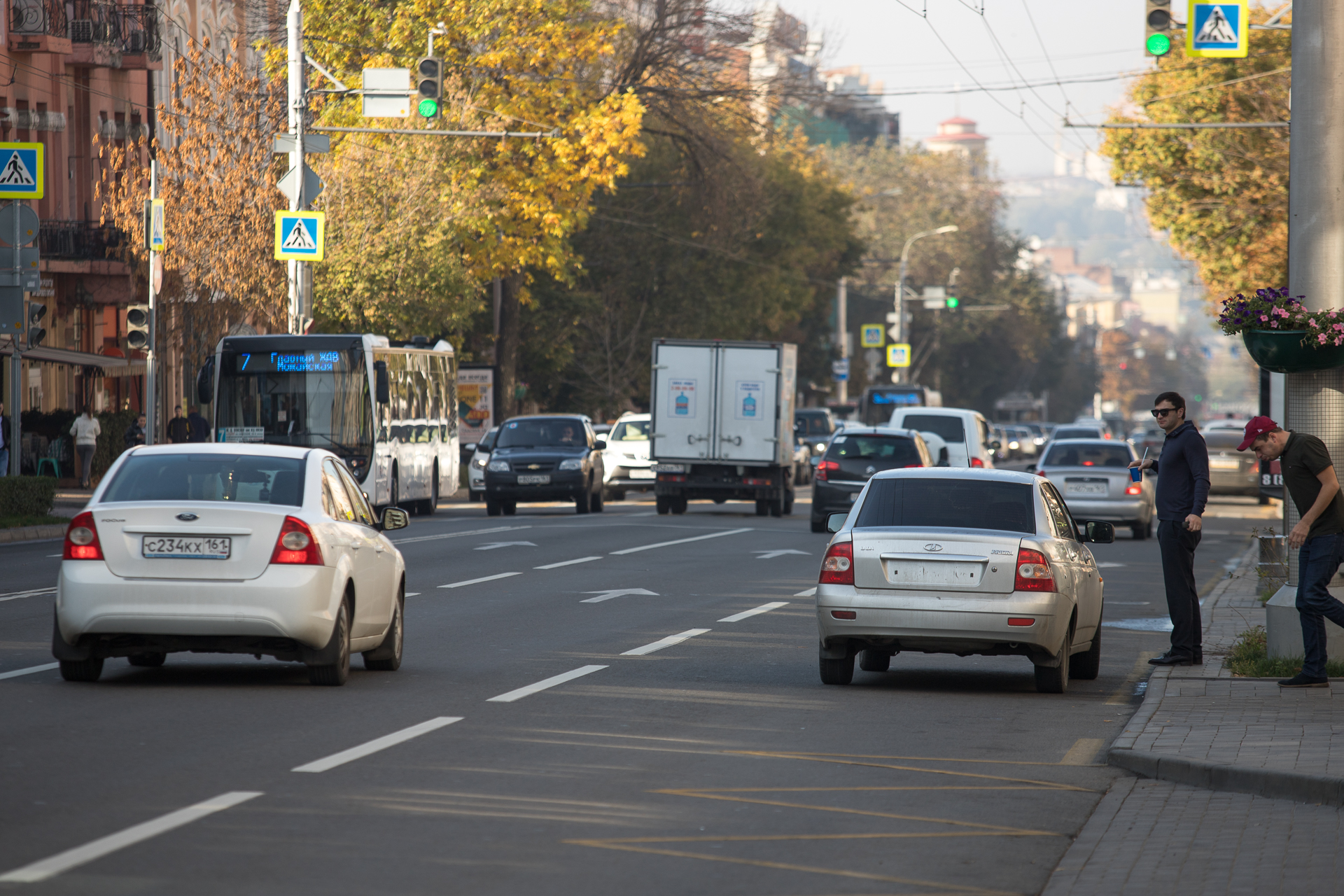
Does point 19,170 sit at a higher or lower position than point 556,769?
higher

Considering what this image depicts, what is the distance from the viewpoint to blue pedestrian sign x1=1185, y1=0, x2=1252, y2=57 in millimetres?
22312

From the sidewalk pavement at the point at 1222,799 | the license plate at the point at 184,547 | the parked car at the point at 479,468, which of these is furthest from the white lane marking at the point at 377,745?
the parked car at the point at 479,468

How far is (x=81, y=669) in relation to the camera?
1188 centimetres

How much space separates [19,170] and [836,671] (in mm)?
17714

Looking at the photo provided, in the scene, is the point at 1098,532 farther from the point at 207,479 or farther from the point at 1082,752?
the point at 207,479

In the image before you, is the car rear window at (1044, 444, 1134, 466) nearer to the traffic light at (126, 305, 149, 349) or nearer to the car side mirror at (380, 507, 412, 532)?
the traffic light at (126, 305, 149, 349)

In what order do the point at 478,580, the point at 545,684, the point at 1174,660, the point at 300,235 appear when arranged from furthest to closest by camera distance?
1. the point at 300,235
2. the point at 478,580
3. the point at 1174,660
4. the point at 545,684

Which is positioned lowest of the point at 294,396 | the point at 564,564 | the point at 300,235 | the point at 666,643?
the point at 564,564

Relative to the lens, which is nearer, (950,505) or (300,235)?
(950,505)

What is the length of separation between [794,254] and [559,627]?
159 feet

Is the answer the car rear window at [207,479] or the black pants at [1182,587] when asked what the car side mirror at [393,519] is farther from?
the black pants at [1182,587]

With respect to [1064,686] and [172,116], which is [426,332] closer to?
[172,116]

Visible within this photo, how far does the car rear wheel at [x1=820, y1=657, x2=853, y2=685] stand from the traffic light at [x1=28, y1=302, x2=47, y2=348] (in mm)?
25801

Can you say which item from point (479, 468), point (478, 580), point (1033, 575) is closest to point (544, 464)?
point (479, 468)
